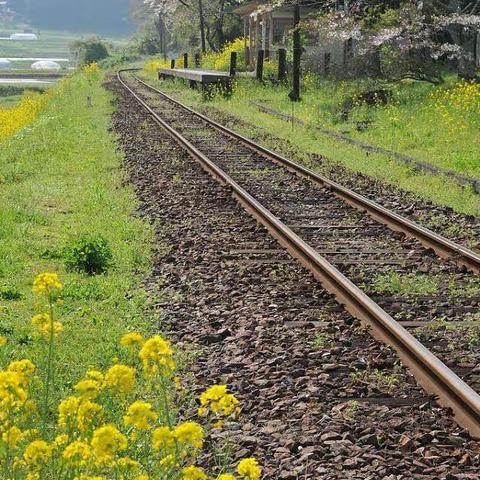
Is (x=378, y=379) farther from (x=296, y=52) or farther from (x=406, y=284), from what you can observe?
(x=296, y=52)

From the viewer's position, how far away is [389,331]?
686 centimetres

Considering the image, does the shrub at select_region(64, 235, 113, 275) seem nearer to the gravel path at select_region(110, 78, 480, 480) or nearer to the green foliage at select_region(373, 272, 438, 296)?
the gravel path at select_region(110, 78, 480, 480)

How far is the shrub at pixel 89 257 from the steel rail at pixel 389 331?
6.46 feet

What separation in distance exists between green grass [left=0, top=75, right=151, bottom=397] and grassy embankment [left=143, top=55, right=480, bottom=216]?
445cm

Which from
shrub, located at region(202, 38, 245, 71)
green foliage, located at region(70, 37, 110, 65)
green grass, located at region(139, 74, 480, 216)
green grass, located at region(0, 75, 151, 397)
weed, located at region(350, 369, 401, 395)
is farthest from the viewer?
green foliage, located at region(70, 37, 110, 65)

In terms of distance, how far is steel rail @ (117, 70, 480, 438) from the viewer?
5.52 meters

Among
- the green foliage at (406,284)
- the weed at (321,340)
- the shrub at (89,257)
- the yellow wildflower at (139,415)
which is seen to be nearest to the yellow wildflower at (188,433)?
the yellow wildflower at (139,415)

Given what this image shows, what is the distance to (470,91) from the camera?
2300 centimetres

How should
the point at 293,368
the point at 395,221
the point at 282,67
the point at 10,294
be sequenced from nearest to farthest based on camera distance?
the point at 293,368 → the point at 10,294 → the point at 395,221 → the point at 282,67

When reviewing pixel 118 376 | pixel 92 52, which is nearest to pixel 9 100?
pixel 92 52

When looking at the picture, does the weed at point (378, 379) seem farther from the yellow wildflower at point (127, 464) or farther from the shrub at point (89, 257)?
the shrub at point (89, 257)

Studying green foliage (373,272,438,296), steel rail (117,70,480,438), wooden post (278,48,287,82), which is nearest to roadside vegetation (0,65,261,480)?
steel rail (117,70,480,438)

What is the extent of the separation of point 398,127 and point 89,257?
13843 millimetres

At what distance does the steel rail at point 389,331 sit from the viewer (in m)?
5.52
